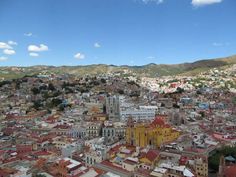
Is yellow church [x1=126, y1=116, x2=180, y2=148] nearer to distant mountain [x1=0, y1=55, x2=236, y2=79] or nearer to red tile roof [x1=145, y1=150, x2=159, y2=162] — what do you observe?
red tile roof [x1=145, y1=150, x2=159, y2=162]

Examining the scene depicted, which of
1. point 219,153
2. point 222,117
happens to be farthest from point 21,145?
point 222,117

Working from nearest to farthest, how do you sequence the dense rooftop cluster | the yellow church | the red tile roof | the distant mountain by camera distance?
the dense rooftop cluster
the red tile roof
the yellow church
the distant mountain

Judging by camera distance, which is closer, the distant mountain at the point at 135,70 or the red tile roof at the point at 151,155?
the red tile roof at the point at 151,155

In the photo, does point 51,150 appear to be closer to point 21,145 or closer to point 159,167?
point 21,145

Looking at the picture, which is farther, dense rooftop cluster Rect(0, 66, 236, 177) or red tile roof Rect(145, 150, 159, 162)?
red tile roof Rect(145, 150, 159, 162)

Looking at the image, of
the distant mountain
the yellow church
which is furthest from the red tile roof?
the distant mountain

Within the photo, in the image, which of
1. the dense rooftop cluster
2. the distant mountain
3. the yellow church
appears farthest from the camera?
the distant mountain

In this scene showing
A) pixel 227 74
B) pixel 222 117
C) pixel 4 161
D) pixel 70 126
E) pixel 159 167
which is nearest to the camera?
pixel 159 167

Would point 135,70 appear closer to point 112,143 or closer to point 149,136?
point 112,143

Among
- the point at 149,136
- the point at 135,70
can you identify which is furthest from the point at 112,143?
the point at 135,70

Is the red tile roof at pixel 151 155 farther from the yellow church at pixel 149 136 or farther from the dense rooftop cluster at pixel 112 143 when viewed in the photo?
the yellow church at pixel 149 136

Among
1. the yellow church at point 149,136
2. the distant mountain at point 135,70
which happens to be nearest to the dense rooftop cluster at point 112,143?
the yellow church at point 149,136
